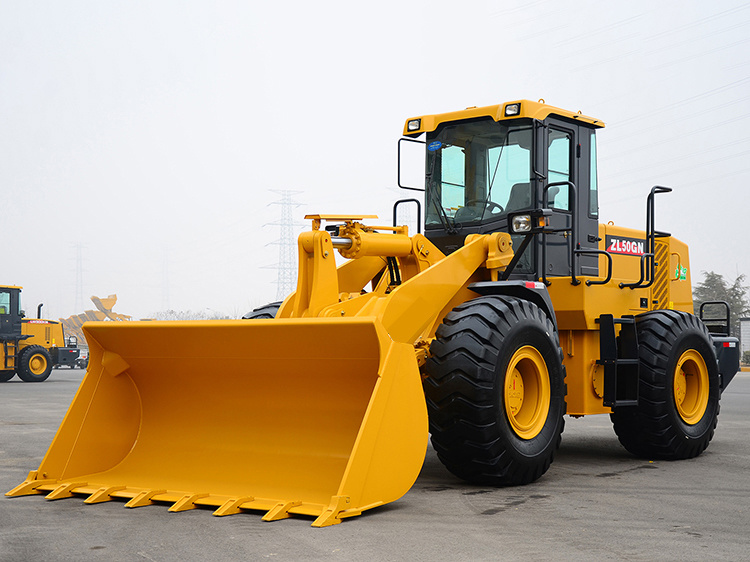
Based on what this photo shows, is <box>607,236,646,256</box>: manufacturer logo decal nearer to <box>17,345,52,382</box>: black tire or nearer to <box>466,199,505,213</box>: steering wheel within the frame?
<box>466,199,505,213</box>: steering wheel

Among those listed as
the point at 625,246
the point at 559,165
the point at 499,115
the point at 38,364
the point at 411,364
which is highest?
→ the point at 499,115

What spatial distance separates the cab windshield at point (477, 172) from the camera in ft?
26.5

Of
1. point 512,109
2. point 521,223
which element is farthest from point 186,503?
point 512,109

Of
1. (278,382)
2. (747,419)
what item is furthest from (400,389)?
(747,419)

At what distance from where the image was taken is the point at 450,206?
843 cm

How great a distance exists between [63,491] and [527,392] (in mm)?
3547

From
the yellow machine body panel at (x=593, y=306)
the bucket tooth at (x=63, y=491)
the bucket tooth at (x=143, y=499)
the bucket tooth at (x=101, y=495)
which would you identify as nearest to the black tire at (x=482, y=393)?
the yellow machine body panel at (x=593, y=306)

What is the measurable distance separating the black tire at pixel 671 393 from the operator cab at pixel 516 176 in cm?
91

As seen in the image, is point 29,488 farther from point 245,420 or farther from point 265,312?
point 265,312

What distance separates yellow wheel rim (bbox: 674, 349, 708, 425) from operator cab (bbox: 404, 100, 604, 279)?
1406 mm

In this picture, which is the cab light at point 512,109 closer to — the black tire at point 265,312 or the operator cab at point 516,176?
the operator cab at point 516,176

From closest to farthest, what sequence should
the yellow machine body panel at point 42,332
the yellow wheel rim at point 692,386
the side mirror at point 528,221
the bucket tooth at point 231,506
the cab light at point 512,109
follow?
the bucket tooth at point 231,506
the side mirror at point 528,221
the cab light at point 512,109
the yellow wheel rim at point 692,386
the yellow machine body panel at point 42,332

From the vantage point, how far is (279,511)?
5305mm

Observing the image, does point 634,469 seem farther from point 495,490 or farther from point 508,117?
point 508,117
